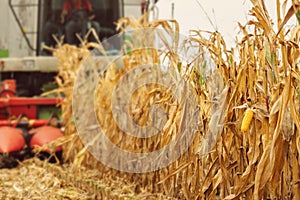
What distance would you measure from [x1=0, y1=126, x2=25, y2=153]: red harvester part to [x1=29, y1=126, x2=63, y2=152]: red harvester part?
4.9 inches

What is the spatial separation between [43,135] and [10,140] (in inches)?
13.2

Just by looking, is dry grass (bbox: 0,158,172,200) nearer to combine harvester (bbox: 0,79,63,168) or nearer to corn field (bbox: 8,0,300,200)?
corn field (bbox: 8,0,300,200)

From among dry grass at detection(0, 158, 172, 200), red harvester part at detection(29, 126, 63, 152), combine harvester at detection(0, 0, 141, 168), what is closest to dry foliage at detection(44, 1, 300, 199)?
dry grass at detection(0, 158, 172, 200)

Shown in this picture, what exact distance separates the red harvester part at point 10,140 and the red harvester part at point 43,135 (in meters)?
0.13

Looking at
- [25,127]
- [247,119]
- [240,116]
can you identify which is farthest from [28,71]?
[247,119]

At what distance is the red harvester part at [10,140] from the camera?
525 cm

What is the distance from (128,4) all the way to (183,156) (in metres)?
5.79

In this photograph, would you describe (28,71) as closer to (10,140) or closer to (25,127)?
(25,127)

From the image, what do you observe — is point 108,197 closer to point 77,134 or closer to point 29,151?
point 77,134

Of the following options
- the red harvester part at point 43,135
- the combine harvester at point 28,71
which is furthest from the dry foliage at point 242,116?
the combine harvester at point 28,71

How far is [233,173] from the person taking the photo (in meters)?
2.39

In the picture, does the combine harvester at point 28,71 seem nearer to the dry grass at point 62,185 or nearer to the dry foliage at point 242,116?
the dry grass at point 62,185

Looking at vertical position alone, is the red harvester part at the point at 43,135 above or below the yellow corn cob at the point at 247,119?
below

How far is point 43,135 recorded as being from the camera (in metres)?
5.47
